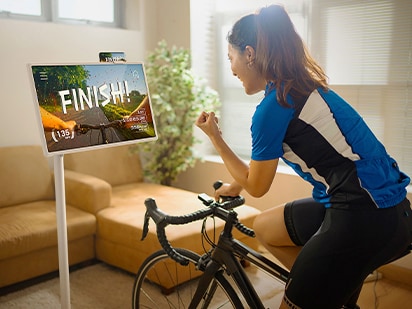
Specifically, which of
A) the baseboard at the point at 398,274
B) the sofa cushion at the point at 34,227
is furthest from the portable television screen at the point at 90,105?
the baseboard at the point at 398,274

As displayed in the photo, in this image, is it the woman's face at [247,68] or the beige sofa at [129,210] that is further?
the beige sofa at [129,210]

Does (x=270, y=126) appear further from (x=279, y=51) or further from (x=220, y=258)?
(x=220, y=258)

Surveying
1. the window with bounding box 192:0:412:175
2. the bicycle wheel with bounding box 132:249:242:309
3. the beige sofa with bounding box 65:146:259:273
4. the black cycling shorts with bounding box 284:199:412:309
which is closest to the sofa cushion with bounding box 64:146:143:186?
the beige sofa with bounding box 65:146:259:273

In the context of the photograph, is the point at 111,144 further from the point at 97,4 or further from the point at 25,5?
the point at 97,4

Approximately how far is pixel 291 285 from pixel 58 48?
2.84 metres

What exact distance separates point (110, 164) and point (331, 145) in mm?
2682

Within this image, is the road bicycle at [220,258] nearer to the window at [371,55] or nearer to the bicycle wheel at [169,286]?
the bicycle wheel at [169,286]

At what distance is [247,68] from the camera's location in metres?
1.59

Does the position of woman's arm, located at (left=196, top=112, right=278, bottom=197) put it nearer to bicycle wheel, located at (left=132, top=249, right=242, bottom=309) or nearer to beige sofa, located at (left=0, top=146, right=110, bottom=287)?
bicycle wheel, located at (left=132, top=249, right=242, bottom=309)

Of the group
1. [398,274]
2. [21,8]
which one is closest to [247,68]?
[398,274]

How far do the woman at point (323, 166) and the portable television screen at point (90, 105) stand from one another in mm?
840

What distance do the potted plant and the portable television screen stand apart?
135 centimetres

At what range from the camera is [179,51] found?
3.83 meters

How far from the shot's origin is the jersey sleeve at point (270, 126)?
145 cm
